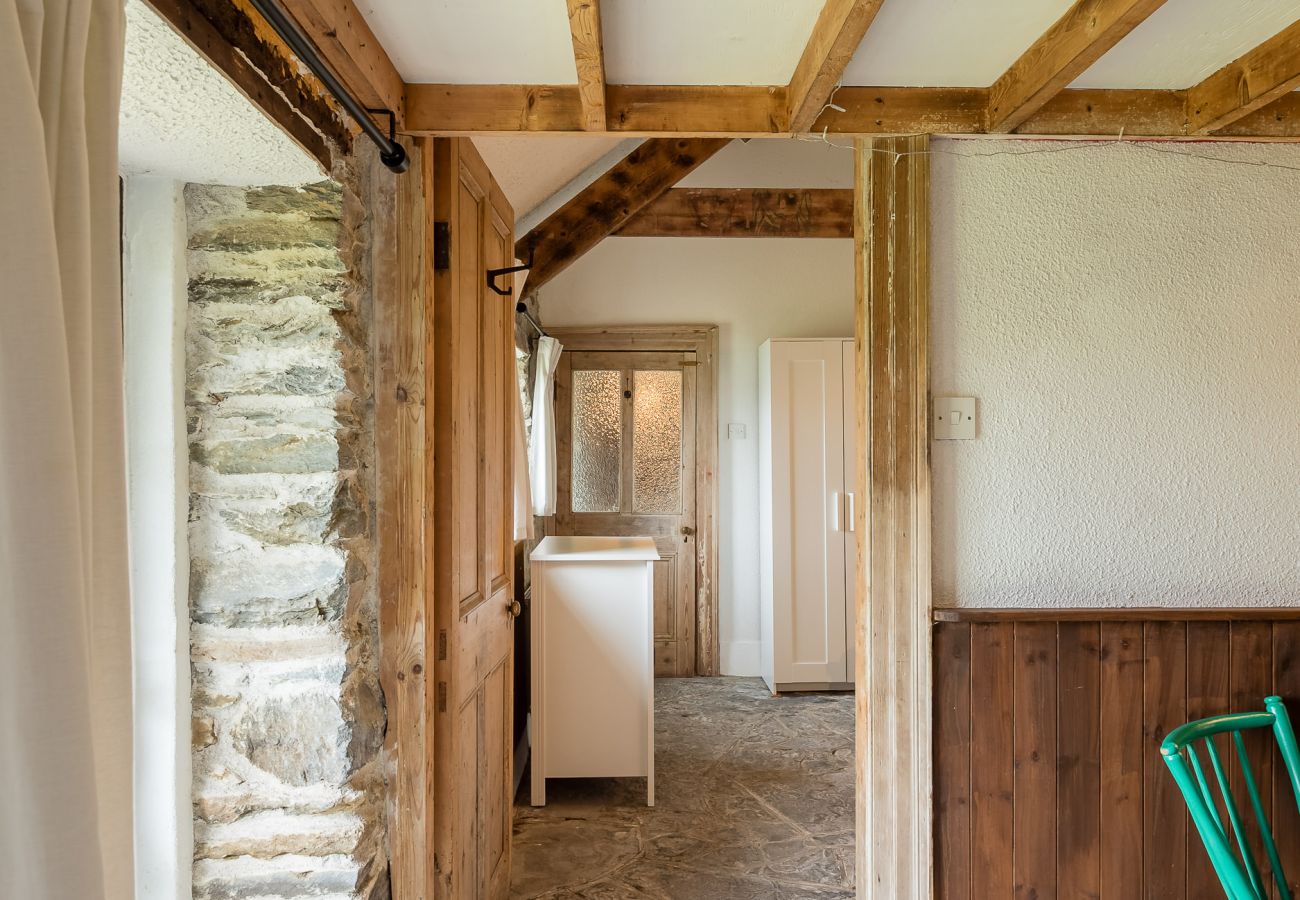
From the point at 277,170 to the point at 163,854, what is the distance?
1313 millimetres

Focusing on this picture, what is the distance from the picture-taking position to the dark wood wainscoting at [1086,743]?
68.2 inches

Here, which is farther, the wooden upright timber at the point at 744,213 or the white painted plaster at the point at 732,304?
the white painted plaster at the point at 732,304

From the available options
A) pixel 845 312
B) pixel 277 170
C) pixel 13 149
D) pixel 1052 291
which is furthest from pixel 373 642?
pixel 845 312

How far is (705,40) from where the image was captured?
1.55m

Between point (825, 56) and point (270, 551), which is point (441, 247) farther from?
point (825, 56)

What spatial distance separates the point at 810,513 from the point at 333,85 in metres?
3.45

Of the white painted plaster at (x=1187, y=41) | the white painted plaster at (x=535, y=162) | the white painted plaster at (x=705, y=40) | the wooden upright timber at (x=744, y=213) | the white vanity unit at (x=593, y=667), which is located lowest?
the white vanity unit at (x=593, y=667)

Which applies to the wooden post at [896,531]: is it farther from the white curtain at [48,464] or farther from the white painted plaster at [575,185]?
the white painted plaster at [575,185]

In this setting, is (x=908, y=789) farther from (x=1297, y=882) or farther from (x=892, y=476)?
(x=1297, y=882)

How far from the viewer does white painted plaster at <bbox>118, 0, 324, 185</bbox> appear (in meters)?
1.04

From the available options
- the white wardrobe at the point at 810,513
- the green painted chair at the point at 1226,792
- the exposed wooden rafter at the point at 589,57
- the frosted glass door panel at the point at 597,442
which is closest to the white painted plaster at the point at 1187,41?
the exposed wooden rafter at the point at 589,57

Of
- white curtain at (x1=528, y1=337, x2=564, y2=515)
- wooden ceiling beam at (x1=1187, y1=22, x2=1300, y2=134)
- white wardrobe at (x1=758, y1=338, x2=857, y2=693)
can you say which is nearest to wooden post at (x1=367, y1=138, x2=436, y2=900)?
wooden ceiling beam at (x1=1187, y1=22, x2=1300, y2=134)

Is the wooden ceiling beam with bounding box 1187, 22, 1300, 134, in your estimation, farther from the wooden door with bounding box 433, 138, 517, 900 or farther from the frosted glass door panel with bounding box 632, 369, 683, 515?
the frosted glass door panel with bounding box 632, 369, 683, 515

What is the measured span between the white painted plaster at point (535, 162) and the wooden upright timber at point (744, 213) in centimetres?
76
